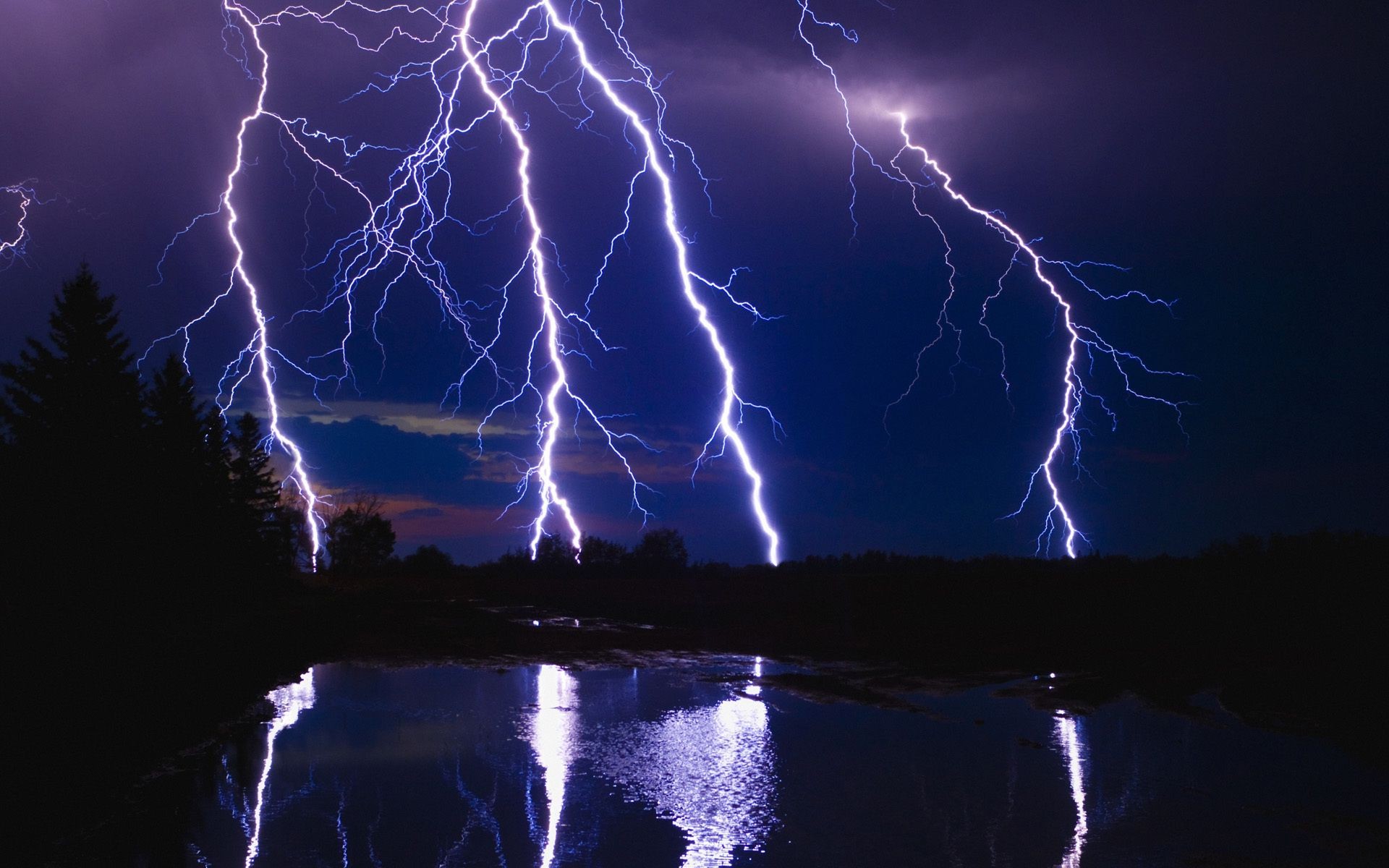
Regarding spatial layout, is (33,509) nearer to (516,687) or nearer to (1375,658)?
(516,687)

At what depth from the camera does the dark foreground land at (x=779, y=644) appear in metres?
7.41

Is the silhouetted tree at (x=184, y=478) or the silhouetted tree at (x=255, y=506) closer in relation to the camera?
the silhouetted tree at (x=184, y=478)

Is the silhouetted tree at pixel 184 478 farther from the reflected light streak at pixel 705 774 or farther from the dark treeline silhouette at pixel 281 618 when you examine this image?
the reflected light streak at pixel 705 774

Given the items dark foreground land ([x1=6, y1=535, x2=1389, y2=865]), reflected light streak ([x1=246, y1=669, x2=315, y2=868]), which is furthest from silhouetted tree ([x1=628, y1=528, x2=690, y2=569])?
reflected light streak ([x1=246, y1=669, x2=315, y2=868])

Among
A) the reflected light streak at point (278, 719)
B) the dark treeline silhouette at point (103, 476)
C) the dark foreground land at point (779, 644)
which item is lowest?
the reflected light streak at point (278, 719)

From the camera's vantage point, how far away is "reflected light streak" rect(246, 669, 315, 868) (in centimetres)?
505

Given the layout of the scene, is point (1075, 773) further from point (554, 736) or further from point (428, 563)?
point (428, 563)

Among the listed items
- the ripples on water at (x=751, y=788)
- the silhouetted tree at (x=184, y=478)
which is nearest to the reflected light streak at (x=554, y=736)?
the ripples on water at (x=751, y=788)

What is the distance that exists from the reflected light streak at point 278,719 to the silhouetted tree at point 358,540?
60.0 meters

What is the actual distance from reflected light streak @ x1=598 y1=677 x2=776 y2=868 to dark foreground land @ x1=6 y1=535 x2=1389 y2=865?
8.13 ft

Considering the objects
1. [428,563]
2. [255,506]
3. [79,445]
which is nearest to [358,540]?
[428,563]

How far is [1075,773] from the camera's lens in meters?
6.84

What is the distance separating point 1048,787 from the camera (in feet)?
20.9

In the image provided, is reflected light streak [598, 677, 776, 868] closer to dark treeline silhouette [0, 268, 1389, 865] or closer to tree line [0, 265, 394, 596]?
dark treeline silhouette [0, 268, 1389, 865]
